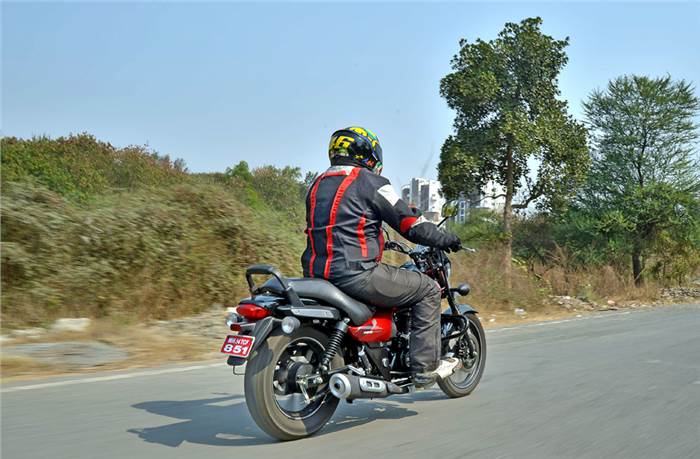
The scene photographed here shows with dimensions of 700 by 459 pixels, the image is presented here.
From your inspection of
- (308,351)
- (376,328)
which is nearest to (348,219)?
(376,328)

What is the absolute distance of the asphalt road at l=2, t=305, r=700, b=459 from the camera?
14.3 ft

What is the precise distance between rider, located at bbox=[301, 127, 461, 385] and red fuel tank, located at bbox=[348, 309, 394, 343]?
0.11 meters

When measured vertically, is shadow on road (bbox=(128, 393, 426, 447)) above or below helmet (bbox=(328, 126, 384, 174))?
below

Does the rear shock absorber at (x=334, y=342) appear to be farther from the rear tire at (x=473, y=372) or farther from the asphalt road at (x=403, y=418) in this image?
the rear tire at (x=473, y=372)

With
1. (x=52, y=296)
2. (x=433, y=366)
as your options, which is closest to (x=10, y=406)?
(x=433, y=366)

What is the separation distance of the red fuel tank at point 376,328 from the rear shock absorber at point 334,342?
0.10 metres

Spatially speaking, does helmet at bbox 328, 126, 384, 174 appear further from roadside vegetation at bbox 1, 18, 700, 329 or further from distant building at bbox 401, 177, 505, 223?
roadside vegetation at bbox 1, 18, 700, 329

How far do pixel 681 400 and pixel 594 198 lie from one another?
23761 mm

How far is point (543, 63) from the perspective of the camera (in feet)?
87.1

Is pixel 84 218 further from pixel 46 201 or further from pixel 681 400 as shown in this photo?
pixel 681 400

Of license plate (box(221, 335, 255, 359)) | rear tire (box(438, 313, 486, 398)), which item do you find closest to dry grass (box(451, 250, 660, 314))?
rear tire (box(438, 313, 486, 398))

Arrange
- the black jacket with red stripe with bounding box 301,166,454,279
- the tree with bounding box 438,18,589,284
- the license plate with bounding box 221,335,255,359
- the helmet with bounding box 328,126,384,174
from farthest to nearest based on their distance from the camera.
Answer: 1. the tree with bounding box 438,18,589,284
2. the helmet with bounding box 328,126,384,174
3. the black jacket with red stripe with bounding box 301,166,454,279
4. the license plate with bounding box 221,335,255,359

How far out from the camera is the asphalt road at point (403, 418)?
4348 mm

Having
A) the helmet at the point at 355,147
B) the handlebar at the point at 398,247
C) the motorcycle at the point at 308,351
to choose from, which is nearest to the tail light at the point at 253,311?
the motorcycle at the point at 308,351
